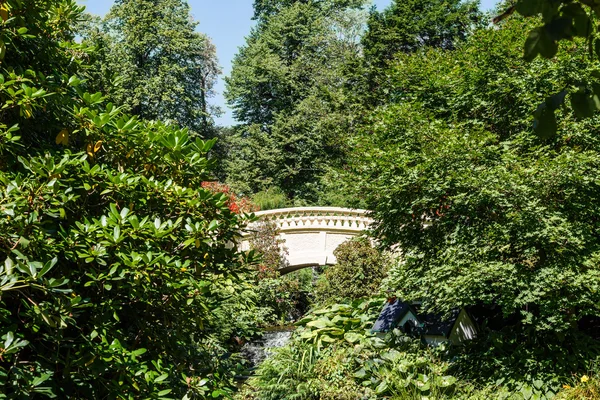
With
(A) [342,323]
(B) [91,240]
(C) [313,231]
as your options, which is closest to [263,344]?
(A) [342,323]

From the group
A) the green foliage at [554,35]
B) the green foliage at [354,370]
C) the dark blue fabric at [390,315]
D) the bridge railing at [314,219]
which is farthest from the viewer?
the bridge railing at [314,219]

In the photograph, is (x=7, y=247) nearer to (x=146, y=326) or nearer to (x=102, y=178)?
(x=102, y=178)

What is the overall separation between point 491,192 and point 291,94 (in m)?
26.4

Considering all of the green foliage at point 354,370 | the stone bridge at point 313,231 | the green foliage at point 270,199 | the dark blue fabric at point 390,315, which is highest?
the green foliage at point 270,199

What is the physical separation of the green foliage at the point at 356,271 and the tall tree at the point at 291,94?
40.0 feet

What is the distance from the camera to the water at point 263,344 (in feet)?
54.0

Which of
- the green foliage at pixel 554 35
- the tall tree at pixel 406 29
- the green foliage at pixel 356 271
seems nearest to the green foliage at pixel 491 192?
the green foliage at pixel 356 271

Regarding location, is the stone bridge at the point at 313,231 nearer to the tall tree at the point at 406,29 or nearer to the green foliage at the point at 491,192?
the tall tree at the point at 406,29

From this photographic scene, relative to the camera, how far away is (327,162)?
31359 mm

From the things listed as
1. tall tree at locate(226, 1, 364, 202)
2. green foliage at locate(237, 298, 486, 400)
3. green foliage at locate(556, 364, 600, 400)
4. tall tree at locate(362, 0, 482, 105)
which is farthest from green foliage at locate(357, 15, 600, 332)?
tall tree at locate(226, 1, 364, 202)

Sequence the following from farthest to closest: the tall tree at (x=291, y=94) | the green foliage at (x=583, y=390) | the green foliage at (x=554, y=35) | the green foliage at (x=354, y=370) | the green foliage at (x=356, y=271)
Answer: the tall tree at (x=291, y=94)
the green foliage at (x=356, y=271)
the green foliage at (x=354, y=370)
the green foliage at (x=583, y=390)
the green foliage at (x=554, y=35)

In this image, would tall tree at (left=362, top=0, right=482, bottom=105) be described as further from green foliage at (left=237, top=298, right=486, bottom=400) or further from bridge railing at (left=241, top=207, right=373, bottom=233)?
green foliage at (left=237, top=298, right=486, bottom=400)

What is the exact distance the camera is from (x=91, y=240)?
14.6ft

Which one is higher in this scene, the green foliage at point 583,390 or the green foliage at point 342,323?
the green foliage at point 342,323
